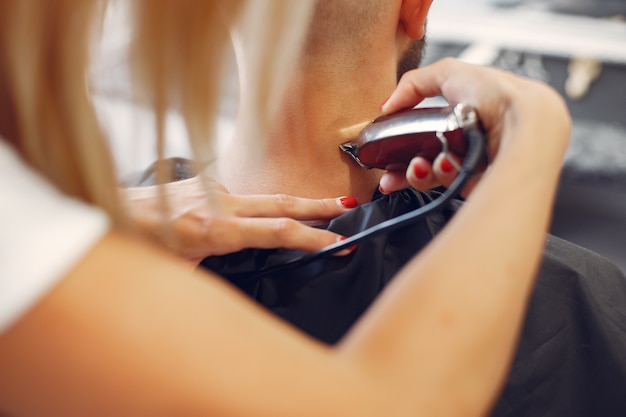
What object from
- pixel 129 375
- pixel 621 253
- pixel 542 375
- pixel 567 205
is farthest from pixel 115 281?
pixel 567 205

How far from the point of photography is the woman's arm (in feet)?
1.76

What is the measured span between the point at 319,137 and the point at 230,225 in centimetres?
22

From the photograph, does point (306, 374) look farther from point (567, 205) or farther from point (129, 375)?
point (567, 205)

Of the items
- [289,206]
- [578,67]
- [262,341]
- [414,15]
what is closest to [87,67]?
[262,341]

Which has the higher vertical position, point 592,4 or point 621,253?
point 592,4

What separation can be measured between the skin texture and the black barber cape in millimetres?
312

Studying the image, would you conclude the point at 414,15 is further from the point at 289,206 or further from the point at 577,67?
the point at 577,67

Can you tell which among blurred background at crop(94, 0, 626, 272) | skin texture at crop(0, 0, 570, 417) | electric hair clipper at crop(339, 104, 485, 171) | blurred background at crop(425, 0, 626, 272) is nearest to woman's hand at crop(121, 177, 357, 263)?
electric hair clipper at crop(339, 104, 485, 171)

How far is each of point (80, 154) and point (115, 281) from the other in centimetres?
15

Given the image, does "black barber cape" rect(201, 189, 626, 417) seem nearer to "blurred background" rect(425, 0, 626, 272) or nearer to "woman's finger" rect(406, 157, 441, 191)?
"woman's finger" rect(406, 157, 441, 191)

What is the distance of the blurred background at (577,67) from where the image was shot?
282 cm

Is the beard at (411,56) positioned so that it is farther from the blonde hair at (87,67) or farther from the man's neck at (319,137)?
the blonde hair at (87,67)

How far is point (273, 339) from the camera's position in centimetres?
58

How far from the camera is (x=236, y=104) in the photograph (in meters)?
0.97
